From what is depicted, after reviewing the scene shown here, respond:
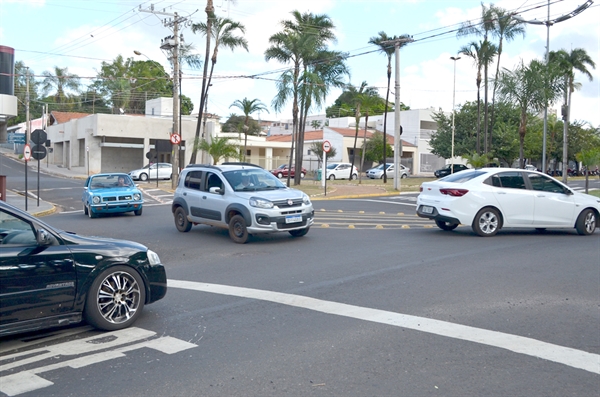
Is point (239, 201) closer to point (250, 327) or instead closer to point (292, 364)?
point (250, 327)

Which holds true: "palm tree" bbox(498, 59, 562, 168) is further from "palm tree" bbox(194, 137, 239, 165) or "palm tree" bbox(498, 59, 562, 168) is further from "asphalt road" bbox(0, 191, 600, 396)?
"asphalt road" bbox(0, 191, 600, 396)

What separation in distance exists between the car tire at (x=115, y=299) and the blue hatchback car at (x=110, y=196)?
14.0 m

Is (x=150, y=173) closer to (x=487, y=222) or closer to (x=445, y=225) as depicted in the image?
(x=445, y=225)

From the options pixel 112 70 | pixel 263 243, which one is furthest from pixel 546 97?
pixel 112 70

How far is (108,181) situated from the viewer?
848 inches

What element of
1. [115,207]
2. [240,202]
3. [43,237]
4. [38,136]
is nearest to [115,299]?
[43,237]

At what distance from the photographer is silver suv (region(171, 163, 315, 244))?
1338 cm

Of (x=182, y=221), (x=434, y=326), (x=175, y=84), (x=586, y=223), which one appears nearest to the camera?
(x=434, y=326)

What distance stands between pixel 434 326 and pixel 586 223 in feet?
32.4

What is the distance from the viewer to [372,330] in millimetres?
6664

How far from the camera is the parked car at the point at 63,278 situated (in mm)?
5926

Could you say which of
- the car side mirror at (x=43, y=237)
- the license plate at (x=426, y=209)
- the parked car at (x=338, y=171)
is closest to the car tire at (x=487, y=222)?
the license plate at (x=426, y=209)

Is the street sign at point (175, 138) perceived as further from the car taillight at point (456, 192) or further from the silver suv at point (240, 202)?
the car taillight at point (456, 192)

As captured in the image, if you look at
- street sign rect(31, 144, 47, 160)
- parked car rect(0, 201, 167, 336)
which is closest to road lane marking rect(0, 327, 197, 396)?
parked car rect(0, 201, 167, 336)
